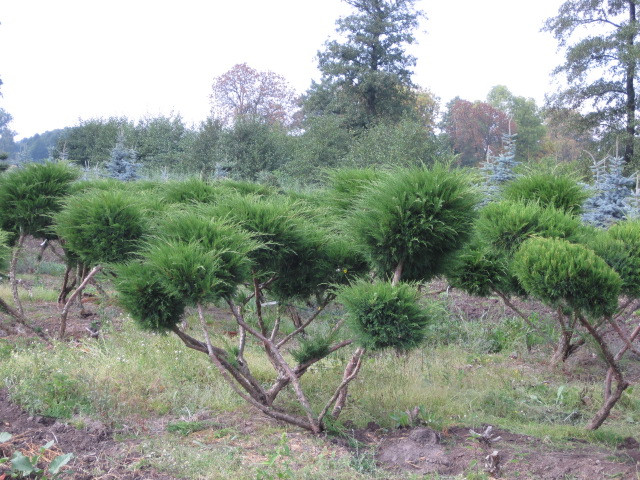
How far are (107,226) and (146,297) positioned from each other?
47.7 inches

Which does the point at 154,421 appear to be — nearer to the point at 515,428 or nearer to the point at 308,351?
the point at 308,351

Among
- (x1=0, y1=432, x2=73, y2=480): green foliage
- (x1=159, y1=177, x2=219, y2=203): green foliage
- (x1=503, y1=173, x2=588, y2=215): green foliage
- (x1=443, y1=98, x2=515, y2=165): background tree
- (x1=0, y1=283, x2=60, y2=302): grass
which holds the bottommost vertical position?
(x1=0, y1=283, x2=60, y2=302): grass

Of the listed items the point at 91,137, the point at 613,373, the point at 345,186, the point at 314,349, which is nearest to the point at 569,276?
the point at 613,373

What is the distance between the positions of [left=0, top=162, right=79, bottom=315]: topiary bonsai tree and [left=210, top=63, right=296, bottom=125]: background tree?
33.5 metres

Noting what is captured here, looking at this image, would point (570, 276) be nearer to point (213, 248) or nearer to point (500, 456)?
point (500, 456)

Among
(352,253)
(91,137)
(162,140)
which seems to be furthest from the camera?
(91,137)

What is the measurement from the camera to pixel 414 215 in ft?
12.7

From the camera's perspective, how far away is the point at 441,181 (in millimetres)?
3885

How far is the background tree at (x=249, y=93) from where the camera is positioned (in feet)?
131

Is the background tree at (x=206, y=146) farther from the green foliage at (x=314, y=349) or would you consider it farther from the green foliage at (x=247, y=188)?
the green foliage at (x=314, y=349)

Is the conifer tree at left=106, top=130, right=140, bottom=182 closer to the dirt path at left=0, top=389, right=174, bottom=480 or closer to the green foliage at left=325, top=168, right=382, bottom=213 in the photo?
the green foliage at left=325, top=168, right=382, bottom=213

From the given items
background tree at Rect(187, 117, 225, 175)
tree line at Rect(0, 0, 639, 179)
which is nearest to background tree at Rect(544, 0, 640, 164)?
tree line at Rect(0, 0, 639, 179)

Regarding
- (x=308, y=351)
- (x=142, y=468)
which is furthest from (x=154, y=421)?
(x=308, y=351)

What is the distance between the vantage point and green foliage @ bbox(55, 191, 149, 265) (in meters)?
4.71
